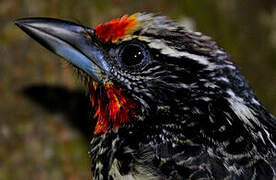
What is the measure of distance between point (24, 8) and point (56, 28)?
93 cm

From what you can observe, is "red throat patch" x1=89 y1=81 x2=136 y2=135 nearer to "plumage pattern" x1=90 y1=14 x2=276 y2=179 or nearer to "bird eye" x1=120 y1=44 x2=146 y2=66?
"plumage pattern" x1=90 y1=14 x2=276 y2=179

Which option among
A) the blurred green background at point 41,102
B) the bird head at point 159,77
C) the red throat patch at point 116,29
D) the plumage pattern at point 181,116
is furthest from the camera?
the blurred green background at point 41,102

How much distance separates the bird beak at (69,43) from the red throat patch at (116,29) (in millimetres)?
71

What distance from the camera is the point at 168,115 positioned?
3.73 metres

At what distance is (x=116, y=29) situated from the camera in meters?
3.79

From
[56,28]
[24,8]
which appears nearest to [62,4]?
[24,8]

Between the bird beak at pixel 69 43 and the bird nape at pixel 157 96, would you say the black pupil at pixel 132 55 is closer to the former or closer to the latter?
→ the bird nape at pixel 157 96

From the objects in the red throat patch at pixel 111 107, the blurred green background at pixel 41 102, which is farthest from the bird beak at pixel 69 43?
the blurred green background at pixel 41 102

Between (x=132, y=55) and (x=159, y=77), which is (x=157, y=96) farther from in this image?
(x=132, y=55)

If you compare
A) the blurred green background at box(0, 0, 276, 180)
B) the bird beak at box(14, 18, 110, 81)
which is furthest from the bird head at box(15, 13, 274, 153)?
the blurred green background at box(0, 0, 276, 180)

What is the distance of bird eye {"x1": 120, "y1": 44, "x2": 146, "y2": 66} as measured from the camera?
12.3 ft

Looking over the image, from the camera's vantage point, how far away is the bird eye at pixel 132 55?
12.3 feet

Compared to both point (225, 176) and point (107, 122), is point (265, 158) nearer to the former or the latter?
point (225, 176)

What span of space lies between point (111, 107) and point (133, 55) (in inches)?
15.0
